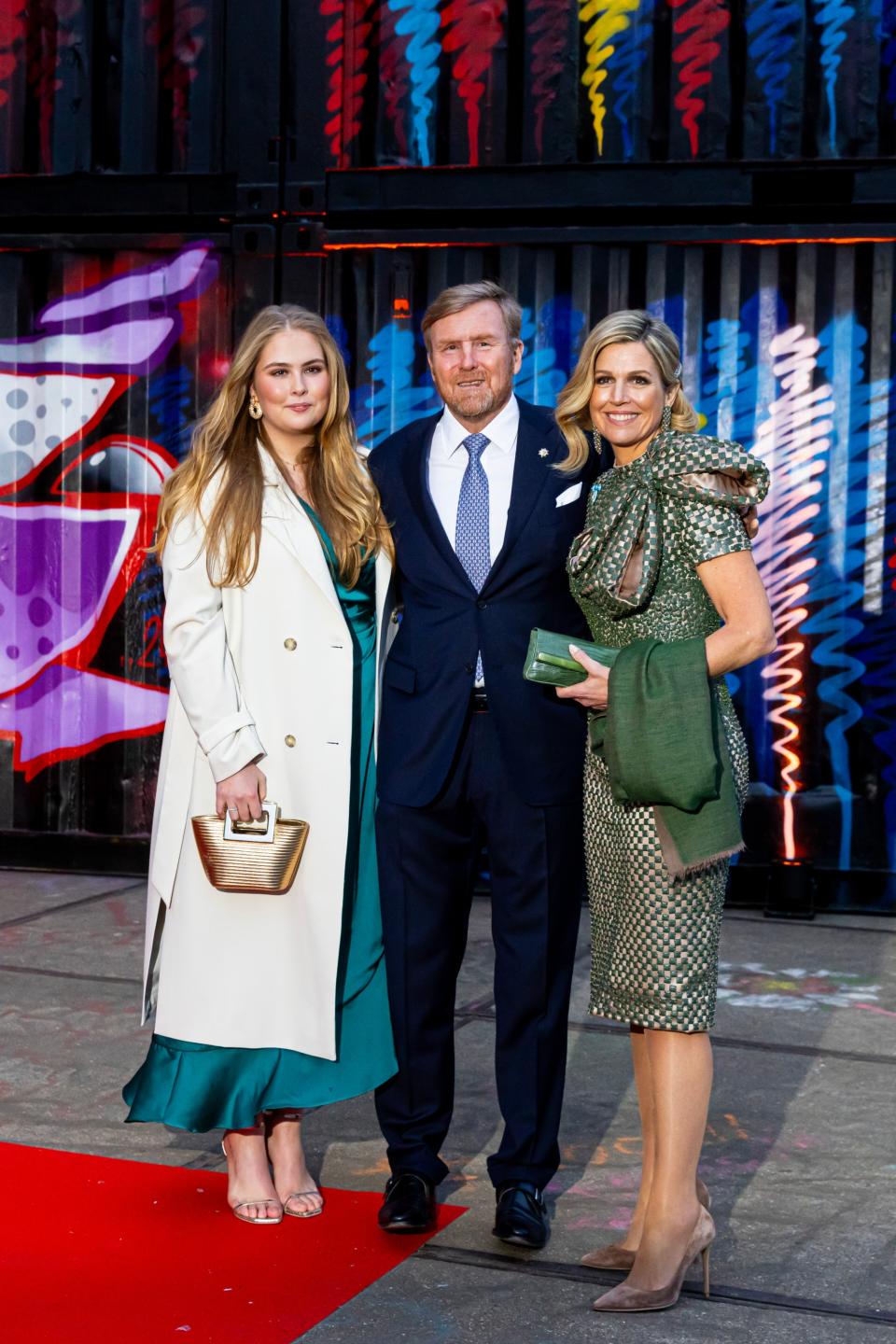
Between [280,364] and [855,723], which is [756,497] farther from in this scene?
[855,723]

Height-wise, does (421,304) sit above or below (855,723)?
above

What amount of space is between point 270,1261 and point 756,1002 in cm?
→ 261

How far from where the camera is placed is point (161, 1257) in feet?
11.0

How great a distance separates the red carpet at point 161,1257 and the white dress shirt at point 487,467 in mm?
1526

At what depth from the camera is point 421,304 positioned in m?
7.51

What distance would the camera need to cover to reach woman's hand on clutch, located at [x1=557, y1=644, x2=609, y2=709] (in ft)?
10.6

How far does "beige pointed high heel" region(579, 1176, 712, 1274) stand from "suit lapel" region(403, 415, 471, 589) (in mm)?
1354

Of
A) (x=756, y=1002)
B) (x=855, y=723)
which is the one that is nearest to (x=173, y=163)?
(x=855, y=723)

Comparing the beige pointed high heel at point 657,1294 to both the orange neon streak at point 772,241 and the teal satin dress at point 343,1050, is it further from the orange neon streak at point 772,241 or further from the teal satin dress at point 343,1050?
the orange neon streak at point 772,241

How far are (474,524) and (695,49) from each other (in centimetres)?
432

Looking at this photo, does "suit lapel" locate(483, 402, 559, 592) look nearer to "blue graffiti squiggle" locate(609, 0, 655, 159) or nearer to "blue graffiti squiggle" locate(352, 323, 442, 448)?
"blue graffiti squiggle" locate(352, 323, 442, 448)

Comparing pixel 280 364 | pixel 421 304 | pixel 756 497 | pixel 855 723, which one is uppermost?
pixel 421 304

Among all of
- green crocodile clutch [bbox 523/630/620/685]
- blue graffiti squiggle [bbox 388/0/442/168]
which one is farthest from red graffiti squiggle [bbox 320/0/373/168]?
green crocodile clutch [bbox 523/630/620/685]

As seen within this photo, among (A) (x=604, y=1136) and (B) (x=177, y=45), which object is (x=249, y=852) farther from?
(B) (x=177, y=45)
